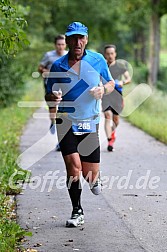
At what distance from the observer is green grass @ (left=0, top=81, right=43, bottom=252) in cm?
679

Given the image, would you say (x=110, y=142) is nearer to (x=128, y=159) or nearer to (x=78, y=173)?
(x=128, y=159)

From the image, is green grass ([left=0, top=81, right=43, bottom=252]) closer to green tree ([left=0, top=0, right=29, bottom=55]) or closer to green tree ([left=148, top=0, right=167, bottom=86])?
green tree ([left=0, top=0, right=29, bottom=55])

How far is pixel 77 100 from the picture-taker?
7582 mm

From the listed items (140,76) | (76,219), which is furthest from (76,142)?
(140,76)

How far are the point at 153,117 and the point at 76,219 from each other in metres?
13.6

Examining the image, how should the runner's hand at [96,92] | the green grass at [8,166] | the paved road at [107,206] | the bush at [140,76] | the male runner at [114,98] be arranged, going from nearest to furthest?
the green grass at [8,166], the paved road at [107,206], the runner's hand at [96,92], the male runner at [114,98], the bush at [140,76]

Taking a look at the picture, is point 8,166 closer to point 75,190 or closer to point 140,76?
point 75,190

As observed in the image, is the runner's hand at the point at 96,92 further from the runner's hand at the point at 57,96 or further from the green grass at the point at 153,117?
the green grass at the point at 153,117

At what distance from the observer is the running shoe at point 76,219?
24.9 feet

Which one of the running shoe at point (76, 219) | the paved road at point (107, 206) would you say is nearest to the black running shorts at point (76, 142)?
the running shoe at point (76, 219)

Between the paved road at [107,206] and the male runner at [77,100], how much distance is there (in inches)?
16.0

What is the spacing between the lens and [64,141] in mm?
7609

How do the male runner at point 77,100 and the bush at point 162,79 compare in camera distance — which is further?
the bush at point 162,79

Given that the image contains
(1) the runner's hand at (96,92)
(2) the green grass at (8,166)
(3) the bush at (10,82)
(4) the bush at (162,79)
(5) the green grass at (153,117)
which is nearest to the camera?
(2) the green grass at (8,166)
